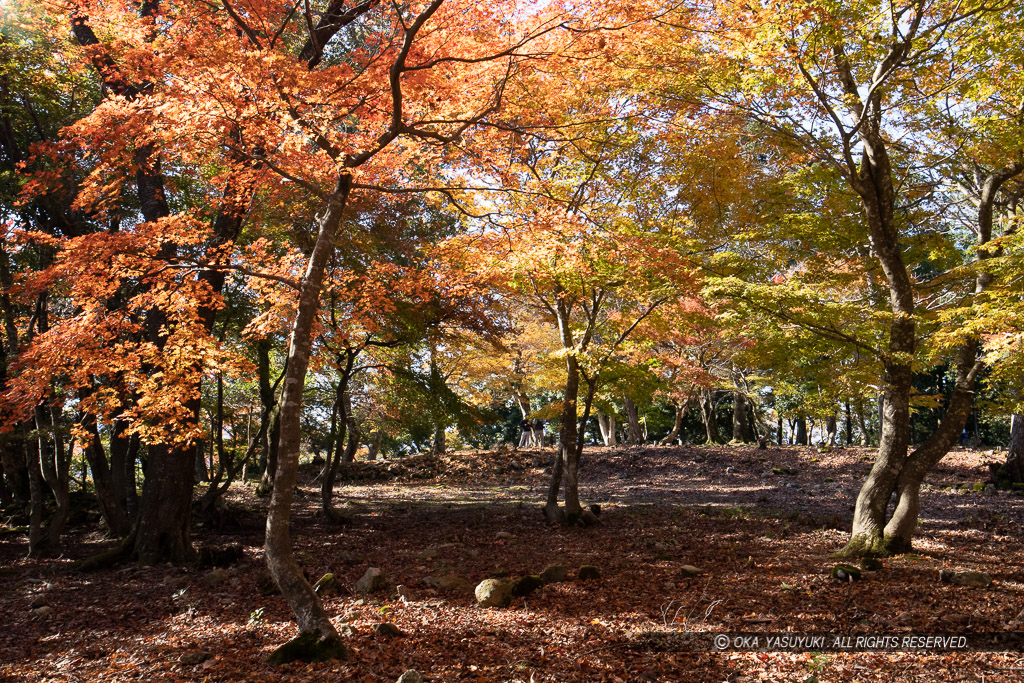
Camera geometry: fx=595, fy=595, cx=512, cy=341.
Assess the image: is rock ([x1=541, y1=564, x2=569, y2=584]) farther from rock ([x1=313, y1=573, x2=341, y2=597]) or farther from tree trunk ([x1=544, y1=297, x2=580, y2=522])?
tree trunk ([x1=544, y1=297, x2=580, y2=522])

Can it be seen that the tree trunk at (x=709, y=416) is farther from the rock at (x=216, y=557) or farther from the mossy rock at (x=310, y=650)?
the mossy rock at (x=310, y=650)

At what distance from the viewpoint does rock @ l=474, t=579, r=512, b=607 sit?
6457 millimetres

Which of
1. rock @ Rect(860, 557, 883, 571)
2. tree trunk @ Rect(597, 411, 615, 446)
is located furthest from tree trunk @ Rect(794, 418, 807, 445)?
rock @ Rect(860, 557, 883, 571)

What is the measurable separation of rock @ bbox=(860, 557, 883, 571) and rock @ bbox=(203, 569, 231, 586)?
8.46m

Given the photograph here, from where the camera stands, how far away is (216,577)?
27.2 ft

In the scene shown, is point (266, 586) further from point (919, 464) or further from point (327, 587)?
point (919, 464)

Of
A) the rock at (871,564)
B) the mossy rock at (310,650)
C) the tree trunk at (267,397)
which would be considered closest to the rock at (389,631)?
the mossy rock at (310,650)

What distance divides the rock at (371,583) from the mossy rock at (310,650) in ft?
7.42

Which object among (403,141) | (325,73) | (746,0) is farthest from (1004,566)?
(325,73)

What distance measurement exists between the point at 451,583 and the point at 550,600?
4.25 ft

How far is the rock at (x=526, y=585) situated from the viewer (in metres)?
6.84

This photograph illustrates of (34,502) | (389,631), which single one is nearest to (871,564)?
(389,631)

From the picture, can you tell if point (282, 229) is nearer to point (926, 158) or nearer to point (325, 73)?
point (325, 73)

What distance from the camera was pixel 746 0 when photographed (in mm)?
7797
